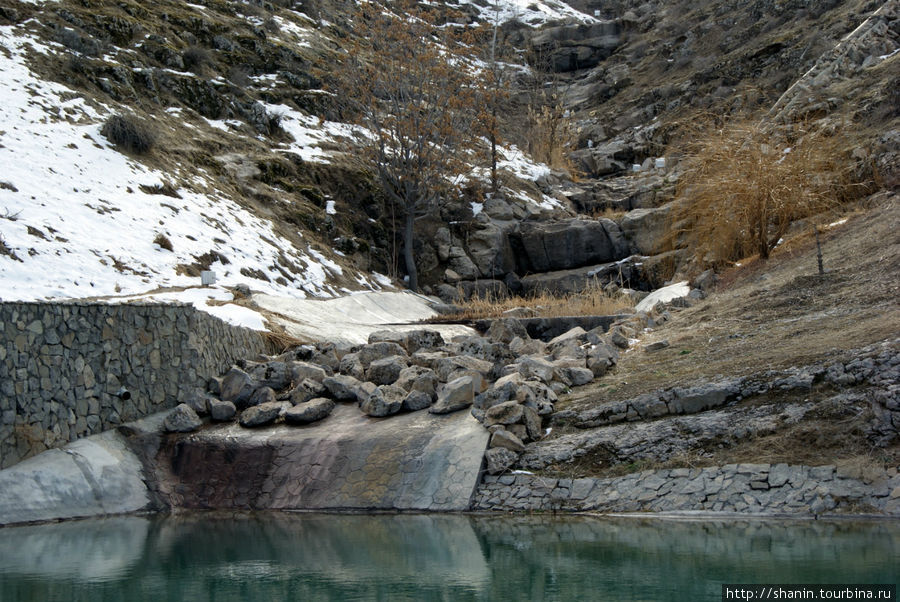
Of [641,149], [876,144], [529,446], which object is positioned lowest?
[529,446]

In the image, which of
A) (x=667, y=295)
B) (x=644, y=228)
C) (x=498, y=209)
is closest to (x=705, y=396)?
(x=667, y=295)

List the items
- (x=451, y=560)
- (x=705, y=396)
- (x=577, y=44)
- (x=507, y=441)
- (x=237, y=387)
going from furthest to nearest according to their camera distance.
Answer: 1. (x=577, y=44)
2. (x=237, y=387)
3. (x=507, y=441)
4. (x=705, y=396)
5. (x=451, y=560)

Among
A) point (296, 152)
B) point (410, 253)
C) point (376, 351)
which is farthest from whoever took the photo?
point (296, 152)

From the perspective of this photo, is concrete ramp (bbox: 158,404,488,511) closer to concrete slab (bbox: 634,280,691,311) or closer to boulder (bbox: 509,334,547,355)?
boulder (bbox: 509,334,547,355)

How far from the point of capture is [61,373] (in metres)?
7.83

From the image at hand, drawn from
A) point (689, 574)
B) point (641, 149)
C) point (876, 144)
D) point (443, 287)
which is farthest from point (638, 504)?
point (641, 149)

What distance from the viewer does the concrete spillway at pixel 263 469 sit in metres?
7.15

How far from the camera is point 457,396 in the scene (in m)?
8.20

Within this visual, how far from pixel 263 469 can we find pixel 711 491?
4.38 metres

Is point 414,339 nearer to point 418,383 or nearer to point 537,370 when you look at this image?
point 418,383

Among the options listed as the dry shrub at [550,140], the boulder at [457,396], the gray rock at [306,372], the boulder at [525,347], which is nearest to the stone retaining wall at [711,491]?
the boulder at [457,396]

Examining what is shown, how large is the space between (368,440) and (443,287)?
484 inches

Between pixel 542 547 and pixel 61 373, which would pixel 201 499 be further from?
pixel 542 547

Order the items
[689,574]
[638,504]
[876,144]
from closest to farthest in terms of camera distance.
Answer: [689,574] → [638,504] → [876,144]
